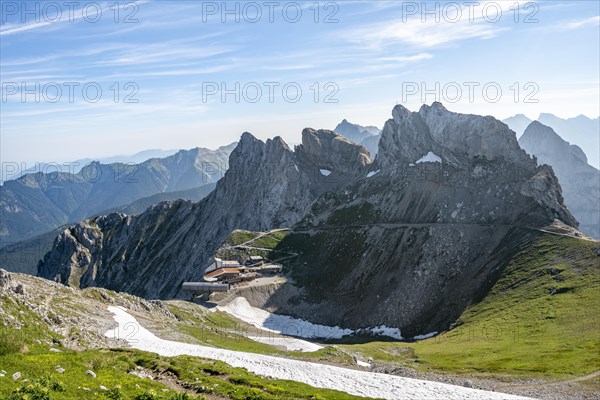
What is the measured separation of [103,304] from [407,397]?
48606mm

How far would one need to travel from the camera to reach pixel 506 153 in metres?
170

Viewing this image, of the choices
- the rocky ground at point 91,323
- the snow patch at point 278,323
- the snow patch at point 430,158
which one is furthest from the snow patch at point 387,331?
the snow patch at point 430,158

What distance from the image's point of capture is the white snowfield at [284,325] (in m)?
124

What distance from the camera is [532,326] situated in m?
93.1

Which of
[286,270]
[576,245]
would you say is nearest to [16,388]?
[576,245]

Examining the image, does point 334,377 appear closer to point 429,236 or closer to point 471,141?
Answer: point 429,236

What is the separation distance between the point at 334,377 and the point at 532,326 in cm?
6515

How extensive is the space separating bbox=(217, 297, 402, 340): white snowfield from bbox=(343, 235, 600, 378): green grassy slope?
1902 centimetres

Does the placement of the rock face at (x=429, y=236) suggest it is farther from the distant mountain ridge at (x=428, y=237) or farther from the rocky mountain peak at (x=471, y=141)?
the rocky mountain peak at (x=471, y=141)

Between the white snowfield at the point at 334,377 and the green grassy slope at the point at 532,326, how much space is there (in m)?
33.6

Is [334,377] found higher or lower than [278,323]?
higher

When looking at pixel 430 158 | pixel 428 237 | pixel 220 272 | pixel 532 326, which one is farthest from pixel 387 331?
pixel 430 158

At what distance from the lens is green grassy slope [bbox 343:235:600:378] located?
242ft

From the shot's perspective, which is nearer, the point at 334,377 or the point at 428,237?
the point at 334,377
